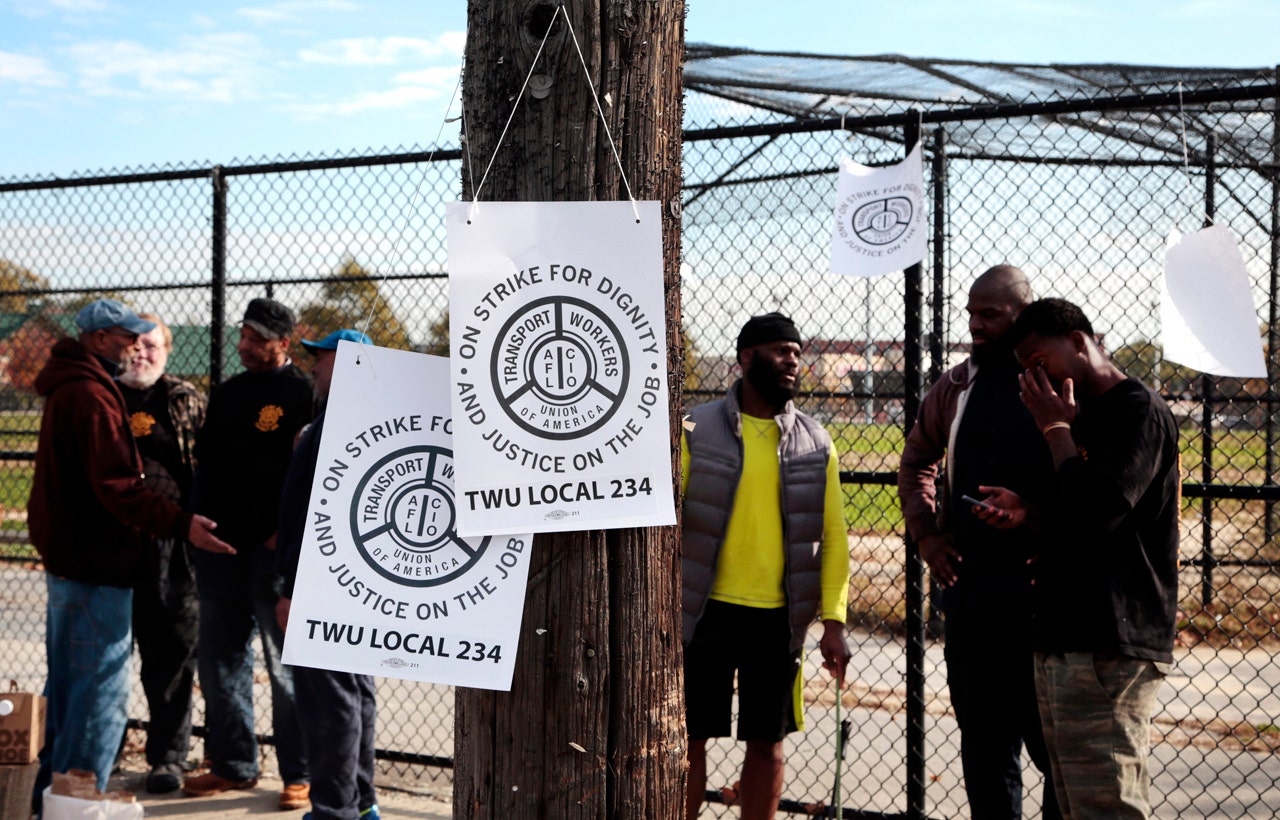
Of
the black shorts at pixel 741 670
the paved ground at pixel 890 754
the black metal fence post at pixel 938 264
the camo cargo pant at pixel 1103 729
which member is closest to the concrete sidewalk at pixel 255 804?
the paved ground at pixel 890 754

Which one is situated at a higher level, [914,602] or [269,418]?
[269,418]

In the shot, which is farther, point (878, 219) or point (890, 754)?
point (890, 754)

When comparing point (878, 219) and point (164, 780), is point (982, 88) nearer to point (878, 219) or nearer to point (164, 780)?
point (878, 219)

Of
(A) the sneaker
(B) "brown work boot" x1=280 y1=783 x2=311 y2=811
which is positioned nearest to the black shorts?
(B) "brown work boot" x1=280 y1=783 x2=311 y2=811

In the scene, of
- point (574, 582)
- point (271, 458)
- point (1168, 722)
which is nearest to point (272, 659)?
point (271, 458)

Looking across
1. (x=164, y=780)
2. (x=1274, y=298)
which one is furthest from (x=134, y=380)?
(x=1274, y=298)

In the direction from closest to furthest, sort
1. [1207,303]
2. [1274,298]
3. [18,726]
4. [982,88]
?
[1207,303] < [18,726] < [1274,298] < [982,88]

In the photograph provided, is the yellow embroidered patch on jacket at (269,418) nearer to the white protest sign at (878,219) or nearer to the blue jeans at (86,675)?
the blue jeans at (86,675)

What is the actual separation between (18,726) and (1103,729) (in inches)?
146

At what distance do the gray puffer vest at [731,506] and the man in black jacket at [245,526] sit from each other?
6.78 ft

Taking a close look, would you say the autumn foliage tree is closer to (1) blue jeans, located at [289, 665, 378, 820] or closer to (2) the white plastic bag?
(1) blue jeans, located at [289, 665, 378, 820]

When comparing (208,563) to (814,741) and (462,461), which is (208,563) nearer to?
(814,741)

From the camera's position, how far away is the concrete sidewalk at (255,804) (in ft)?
16.5

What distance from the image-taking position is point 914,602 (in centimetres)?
442
